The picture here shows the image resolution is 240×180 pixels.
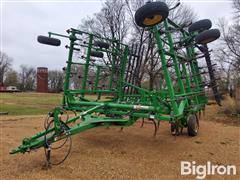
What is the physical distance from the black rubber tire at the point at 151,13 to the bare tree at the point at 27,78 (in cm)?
6800

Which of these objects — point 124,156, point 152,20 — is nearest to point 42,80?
point 124,156

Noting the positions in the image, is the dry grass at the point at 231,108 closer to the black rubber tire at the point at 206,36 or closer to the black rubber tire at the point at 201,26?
the black rubber tire at the point at 201,26

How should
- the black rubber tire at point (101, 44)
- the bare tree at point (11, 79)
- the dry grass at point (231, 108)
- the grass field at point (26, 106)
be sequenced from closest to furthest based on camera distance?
the black rubber tire at point (101, 44) < the dry grass at point (231, 108) < the grass field at point (26, 106) < the bare tree at point (11, 79)

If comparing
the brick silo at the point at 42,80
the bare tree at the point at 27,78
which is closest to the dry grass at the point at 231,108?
the brick silo at the point at 42,80

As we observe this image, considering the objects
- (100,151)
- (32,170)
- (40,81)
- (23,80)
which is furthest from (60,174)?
(23,80)

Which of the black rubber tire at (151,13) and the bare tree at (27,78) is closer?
the black rubber tire at (151,13)

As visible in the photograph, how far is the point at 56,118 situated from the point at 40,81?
184 feet

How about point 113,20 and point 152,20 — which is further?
point 113,20

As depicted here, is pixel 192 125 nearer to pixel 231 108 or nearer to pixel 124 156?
pixel 124 156

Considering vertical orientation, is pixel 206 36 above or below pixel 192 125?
above

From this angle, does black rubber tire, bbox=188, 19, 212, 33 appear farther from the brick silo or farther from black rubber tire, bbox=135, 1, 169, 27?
the brick silo

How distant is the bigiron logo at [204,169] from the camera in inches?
141

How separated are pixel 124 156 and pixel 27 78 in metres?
73.5

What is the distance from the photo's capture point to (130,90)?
278 inches
